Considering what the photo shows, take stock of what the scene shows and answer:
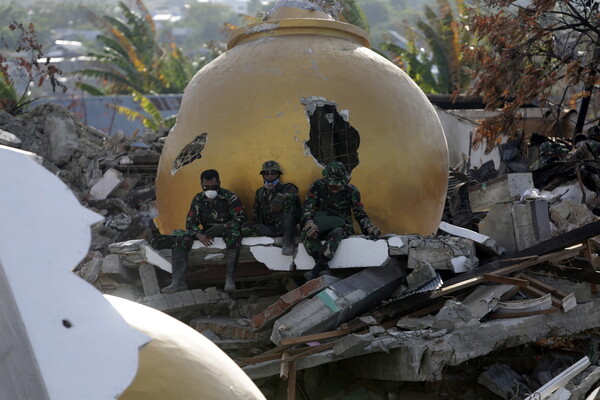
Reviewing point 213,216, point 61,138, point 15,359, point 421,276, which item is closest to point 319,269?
point 421,276

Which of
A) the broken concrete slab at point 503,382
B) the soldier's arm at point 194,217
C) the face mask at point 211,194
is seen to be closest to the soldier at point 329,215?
the face mask at point 211,194

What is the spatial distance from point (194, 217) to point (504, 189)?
383 cm

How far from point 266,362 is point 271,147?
260 centimetres

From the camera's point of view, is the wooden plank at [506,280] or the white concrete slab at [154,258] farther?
the white concrete slab at [154,258]

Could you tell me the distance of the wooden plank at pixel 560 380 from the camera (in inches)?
352

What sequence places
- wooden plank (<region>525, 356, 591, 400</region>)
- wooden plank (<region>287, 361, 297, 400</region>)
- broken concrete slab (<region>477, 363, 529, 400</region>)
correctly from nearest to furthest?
wooden plank (<region>287, 361, 297, 400</region>), wooden plank (<region>525, 356, 591, 400</region>), broken concrete slab (<region>477, 363, 529, 400</region>)

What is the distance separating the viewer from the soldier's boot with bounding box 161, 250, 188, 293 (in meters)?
10.2

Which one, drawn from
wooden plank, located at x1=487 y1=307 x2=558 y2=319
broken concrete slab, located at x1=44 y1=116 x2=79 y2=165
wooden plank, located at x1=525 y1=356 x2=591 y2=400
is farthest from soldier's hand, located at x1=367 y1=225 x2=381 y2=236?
broken concrete slab, located at x1=44 y1=116 x2=79 y2=165

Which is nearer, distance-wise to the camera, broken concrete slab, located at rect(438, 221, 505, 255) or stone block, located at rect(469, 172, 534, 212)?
broken concrete slab, located at rect(438, 221, 505, 255)

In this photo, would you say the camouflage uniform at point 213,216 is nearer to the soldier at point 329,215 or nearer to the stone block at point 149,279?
the stone block at point 149,279

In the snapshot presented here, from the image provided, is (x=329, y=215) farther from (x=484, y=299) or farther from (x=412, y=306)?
(x=484, y=299)

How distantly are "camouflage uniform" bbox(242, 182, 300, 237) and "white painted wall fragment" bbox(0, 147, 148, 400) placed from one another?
799 centimetres

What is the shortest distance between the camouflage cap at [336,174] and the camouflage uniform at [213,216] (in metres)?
1.03

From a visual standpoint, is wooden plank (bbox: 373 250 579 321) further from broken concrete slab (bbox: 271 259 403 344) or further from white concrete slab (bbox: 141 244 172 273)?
white concrete slab (bbox: 141 244 172 273)
